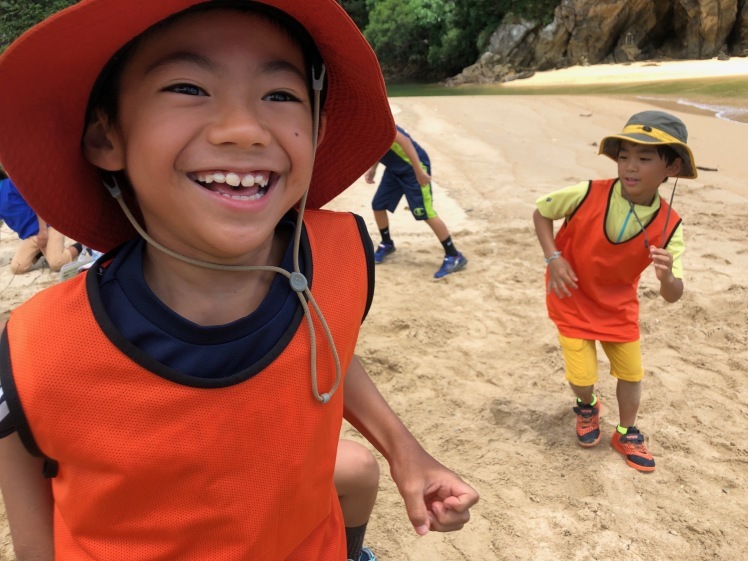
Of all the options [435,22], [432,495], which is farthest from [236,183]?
[435,22]

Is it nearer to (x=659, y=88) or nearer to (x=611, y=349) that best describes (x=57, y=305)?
(x=611, y=349)

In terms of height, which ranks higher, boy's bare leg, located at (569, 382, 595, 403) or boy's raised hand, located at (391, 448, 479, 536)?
boy's raised hand, located at (391, 448, 479, 536)

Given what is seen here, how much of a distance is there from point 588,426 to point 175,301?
214 centimetres

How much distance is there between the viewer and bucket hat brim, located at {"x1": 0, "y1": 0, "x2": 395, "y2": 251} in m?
0.99

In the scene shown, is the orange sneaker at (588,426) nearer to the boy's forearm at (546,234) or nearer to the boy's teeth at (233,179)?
the boy's forearm at (546,234)

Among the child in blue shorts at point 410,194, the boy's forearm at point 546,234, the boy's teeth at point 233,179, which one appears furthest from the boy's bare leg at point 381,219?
the boy's teeth at point 233,179

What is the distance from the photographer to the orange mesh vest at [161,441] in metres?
1.04

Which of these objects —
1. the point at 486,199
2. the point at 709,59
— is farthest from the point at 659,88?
the point at 486,199

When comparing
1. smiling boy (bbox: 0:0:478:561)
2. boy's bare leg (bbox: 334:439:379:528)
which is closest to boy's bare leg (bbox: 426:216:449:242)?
boy's bare leg (bbox: 334:439:379:528)

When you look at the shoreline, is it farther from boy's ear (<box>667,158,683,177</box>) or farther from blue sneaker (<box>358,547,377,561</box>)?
blue sneaker (<box>358,547,377,561</box>)

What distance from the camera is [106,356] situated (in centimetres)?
105

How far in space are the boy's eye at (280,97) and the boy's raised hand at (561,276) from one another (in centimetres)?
182

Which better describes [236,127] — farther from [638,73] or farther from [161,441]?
[638,73]

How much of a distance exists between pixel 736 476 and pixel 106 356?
8.18ft
